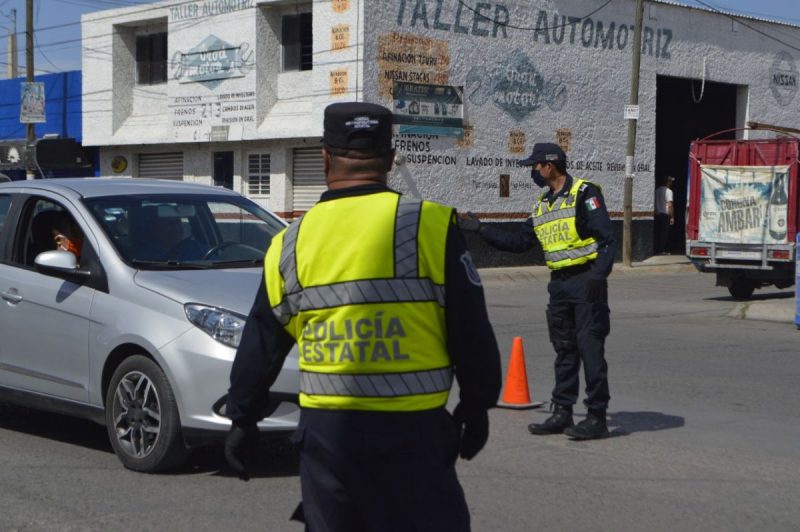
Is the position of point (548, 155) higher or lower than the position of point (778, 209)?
higher

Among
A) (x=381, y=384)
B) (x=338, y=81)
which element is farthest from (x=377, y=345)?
(x=338, y=81)

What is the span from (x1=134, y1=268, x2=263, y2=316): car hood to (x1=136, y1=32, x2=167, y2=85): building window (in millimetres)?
25969

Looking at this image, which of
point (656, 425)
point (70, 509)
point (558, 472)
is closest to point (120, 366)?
point (70, 509)

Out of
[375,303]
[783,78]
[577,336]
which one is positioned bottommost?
[577,336]

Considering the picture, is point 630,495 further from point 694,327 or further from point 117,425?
point 694,327

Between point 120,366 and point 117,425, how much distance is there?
35 cm

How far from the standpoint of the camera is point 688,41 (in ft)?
109

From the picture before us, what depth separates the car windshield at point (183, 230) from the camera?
25.5 ft

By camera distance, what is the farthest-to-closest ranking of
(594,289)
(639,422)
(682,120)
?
(682,120)
(639,422)
(594,289)

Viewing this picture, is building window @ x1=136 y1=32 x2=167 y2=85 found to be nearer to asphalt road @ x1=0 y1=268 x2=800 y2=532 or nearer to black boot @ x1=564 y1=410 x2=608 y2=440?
asphalt road @ x1=0 y1=268 x2=800 y2=532

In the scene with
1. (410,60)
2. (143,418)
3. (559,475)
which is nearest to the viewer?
(143,418)

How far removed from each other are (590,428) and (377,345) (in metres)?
5.20

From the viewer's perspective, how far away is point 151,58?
33.0 metres

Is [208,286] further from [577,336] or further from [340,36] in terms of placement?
[340,36]
